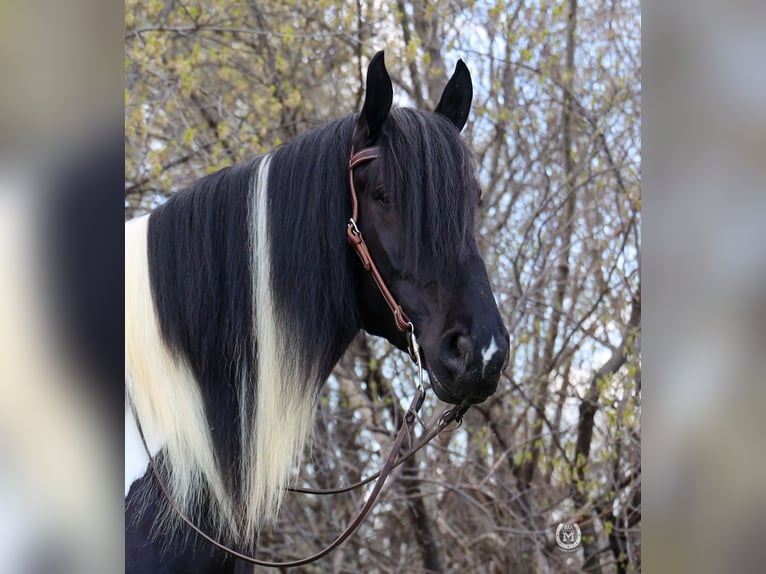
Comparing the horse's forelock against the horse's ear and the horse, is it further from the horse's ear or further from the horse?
the horse's ear

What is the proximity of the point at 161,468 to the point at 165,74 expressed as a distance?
7.95 feet

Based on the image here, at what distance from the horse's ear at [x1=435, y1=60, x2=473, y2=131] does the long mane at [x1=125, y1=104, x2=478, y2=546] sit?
8.9 inches

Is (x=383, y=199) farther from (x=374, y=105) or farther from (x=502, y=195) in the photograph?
(x=502, y=195)

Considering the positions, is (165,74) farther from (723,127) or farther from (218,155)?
(723,127)

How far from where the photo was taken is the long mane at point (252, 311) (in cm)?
179

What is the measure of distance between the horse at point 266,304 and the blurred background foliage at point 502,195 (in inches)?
73.3

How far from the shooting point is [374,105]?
1824mm

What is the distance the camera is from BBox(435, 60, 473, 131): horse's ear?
2.06 meters

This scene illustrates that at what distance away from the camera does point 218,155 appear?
3.65 m

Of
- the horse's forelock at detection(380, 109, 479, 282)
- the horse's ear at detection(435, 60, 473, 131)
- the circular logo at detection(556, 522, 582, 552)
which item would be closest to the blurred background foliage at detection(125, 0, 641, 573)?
the circular logo at detection(556, 522, 582, 552)

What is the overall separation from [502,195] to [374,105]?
82.0 inches

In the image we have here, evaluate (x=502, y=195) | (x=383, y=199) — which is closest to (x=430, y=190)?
(x=383, y=199)

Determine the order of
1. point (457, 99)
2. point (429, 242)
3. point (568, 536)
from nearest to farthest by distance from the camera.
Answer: point (429, 242), point (457, 99), point (568, 536)

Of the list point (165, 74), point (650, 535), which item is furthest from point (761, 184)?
point (165, 74)
